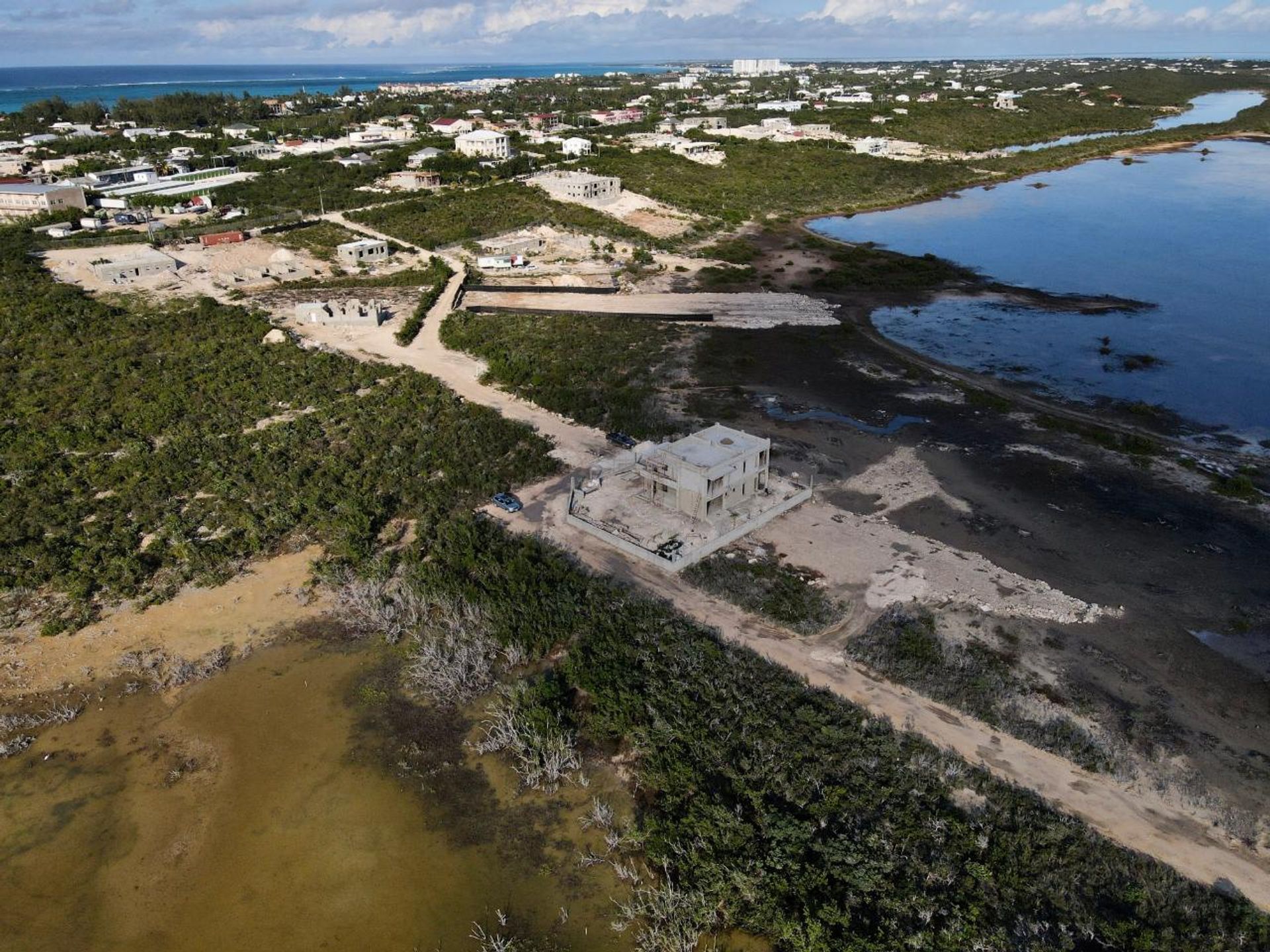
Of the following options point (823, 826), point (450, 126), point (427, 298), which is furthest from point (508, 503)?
point (450, 126)

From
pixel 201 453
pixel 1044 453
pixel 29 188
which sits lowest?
pixel 201 453

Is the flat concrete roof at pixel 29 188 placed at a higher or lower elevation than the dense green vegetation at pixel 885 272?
higher

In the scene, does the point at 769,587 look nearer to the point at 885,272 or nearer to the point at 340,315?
the point at 340,315

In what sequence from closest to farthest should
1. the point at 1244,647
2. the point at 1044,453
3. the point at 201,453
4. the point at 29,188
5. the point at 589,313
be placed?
the point at 1244,647 < the point at 201,453 < the point at 1044,453 < the point at 589,313 < the point at 29,188

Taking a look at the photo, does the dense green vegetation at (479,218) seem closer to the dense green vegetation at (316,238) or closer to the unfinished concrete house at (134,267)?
the dense green vegetation at (316,238)

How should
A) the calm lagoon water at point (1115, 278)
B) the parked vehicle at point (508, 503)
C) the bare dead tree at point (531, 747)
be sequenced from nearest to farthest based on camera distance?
the bare dead tree at point (531, 747)
the parked vehicle at point (508, 503)
the calm lagoon water at point (1115, 278)

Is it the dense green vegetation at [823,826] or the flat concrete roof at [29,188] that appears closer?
the dense green vegetation at [823,826]

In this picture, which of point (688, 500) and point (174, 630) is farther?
point (688, 500)

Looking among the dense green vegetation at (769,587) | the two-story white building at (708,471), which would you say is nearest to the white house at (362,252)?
the two-story white building at (708,471)
